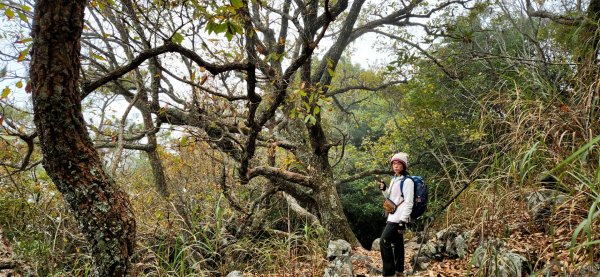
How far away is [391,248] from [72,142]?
335 centimetres

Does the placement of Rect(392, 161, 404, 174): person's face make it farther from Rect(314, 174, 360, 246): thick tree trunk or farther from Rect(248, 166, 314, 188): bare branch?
Rect(314, 174, 360, 246): thick tree trunk

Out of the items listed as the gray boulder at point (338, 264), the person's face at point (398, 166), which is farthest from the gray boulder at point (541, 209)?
the gray boulder at point (338, 264)

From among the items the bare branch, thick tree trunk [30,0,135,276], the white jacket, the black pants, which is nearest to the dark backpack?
the white jacket

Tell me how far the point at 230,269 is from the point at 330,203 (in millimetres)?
3198

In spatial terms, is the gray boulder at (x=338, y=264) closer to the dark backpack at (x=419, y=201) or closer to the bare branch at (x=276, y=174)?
the dark backpack at (x=419, y=201)

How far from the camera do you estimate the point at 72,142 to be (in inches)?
83.7

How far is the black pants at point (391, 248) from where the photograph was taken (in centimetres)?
398

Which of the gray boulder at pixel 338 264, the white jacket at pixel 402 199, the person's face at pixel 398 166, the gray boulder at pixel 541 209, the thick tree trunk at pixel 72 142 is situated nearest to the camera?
the thick tree trunk at pixel 72 142

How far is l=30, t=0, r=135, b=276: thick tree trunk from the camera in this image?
1973mm

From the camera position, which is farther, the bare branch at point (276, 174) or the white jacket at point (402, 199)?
the bare branch at point (276, 174)

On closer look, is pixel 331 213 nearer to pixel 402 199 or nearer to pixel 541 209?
pixel 402 199

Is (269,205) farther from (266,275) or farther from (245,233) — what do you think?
(266,275)

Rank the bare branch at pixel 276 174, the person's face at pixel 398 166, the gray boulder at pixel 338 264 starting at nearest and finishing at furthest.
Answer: the gray boulder at pixel 338 264 → the person's face at pixel 398 166 → the bare branch at pixel 276 174

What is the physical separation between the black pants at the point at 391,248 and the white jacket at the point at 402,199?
10cm
